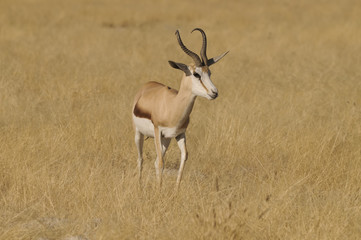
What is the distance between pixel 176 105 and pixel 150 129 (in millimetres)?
490

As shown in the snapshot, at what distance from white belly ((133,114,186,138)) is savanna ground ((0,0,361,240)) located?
42 centimetres

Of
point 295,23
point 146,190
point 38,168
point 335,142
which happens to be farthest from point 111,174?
point 295,23

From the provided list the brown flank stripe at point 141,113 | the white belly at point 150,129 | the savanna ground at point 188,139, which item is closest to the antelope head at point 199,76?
the white belly at point 150,129

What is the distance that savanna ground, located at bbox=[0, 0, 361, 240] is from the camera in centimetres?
422

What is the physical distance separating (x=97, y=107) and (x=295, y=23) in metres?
12.0

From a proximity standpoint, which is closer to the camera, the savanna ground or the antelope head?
the savanna ground

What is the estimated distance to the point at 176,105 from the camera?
5.21m

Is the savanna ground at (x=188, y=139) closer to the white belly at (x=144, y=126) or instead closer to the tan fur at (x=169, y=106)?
the white belly at (x=144, y=126)

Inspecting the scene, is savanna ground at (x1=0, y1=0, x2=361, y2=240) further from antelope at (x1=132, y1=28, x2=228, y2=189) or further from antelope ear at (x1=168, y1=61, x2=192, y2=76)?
antelope ear at (x1=168, y1=61, x2=192, y2=76)

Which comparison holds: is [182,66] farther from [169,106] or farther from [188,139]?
[188,139]

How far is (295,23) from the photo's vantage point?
18.6 m

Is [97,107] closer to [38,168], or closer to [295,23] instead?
[38,168]

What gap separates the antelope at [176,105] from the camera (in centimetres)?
502

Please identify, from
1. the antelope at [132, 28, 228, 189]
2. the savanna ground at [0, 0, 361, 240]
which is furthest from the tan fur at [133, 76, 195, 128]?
the savanna ground at [0, 0, 361, 240]
